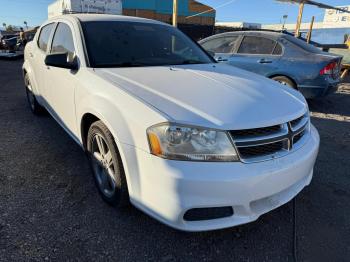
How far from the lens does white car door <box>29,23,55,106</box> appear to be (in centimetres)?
386

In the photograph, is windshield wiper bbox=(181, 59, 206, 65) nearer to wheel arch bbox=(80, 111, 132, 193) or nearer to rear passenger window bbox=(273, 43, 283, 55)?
wheel arch bbox=(80, 111, 132, 193)

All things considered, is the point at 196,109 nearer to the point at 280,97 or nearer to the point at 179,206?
the point at 179,206

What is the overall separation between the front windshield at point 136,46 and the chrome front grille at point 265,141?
145 cm

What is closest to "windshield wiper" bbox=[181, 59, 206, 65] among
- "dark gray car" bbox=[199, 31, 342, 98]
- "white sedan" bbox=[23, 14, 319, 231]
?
"white sedan" bbox=[23, 14, 319, 231]

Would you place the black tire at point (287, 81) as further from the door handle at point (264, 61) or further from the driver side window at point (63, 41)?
the driver side window at point (63, 41)

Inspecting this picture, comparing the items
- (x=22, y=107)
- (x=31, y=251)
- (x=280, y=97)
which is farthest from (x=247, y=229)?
(x=22, y=107)

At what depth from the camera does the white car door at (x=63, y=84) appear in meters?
2.89

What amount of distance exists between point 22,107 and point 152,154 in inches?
186

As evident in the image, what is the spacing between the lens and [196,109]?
1.93 metres

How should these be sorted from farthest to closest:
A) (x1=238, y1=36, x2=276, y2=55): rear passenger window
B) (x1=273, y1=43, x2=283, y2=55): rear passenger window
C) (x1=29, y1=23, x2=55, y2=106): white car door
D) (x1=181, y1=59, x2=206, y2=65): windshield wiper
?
(x1=238, y1=36, x2=276, y2=55): rear passenger window
(x1=273, y1=43, x2=283, y2=55): rear passenger window
(x1=29, y1=23, x2=55, y2=106): white car door
(x1=181, y1=59, x2=206, y2=65): windshield wiper

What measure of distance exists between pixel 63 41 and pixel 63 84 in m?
0.60

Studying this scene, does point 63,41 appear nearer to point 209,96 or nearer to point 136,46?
point 136,46

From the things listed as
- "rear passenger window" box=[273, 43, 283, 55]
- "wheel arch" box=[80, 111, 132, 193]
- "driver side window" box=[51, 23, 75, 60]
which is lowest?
"wheel arch" box=[80, 111, 132, 193]

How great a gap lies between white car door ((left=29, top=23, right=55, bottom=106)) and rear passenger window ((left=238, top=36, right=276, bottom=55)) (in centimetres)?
411
